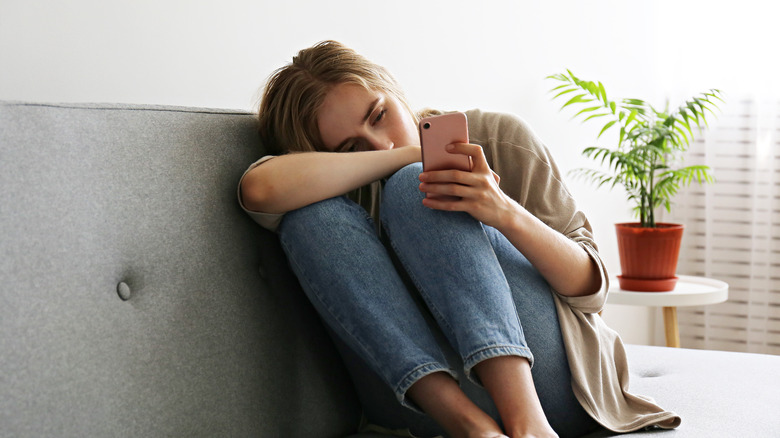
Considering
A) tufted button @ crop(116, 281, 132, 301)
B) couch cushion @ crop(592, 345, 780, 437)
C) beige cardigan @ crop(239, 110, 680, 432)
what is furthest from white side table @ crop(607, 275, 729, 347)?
tufted button @ crop(116, 281, 132, 301)

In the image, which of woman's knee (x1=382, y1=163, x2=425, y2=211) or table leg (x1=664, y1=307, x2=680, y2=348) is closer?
woman's knee (x1=382, y1=163, x2=425, y2=211)

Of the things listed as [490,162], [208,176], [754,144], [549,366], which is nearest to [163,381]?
[208,176]

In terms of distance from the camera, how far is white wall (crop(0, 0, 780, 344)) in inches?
45.6

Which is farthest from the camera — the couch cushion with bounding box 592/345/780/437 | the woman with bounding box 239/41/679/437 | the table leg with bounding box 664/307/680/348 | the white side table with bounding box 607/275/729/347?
the table leg with bounding box 664/307/680/348

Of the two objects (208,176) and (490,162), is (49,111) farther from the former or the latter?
(490,162)

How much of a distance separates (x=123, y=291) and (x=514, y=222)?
0.48 m

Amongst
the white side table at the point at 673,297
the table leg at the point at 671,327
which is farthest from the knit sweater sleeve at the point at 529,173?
the table leg at the point at 671,327

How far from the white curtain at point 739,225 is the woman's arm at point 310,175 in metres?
1.86

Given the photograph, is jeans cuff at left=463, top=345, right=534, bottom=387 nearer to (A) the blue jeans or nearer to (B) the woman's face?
(A) the blue jeans

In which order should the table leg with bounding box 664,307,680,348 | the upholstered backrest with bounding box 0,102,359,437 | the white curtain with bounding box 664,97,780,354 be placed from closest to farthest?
the upholstered backrest with bounding box 0,102,359,437
the table leg with bounding box 664,307,680,348
the white curtain with bounding box 664,97,780,354

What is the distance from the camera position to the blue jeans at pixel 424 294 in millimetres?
904

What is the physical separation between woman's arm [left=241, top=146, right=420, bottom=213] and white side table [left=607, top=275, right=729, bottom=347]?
3.89 feet

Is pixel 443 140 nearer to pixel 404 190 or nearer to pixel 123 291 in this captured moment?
pixel 404 190

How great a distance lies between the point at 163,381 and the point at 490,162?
23.3 inches
